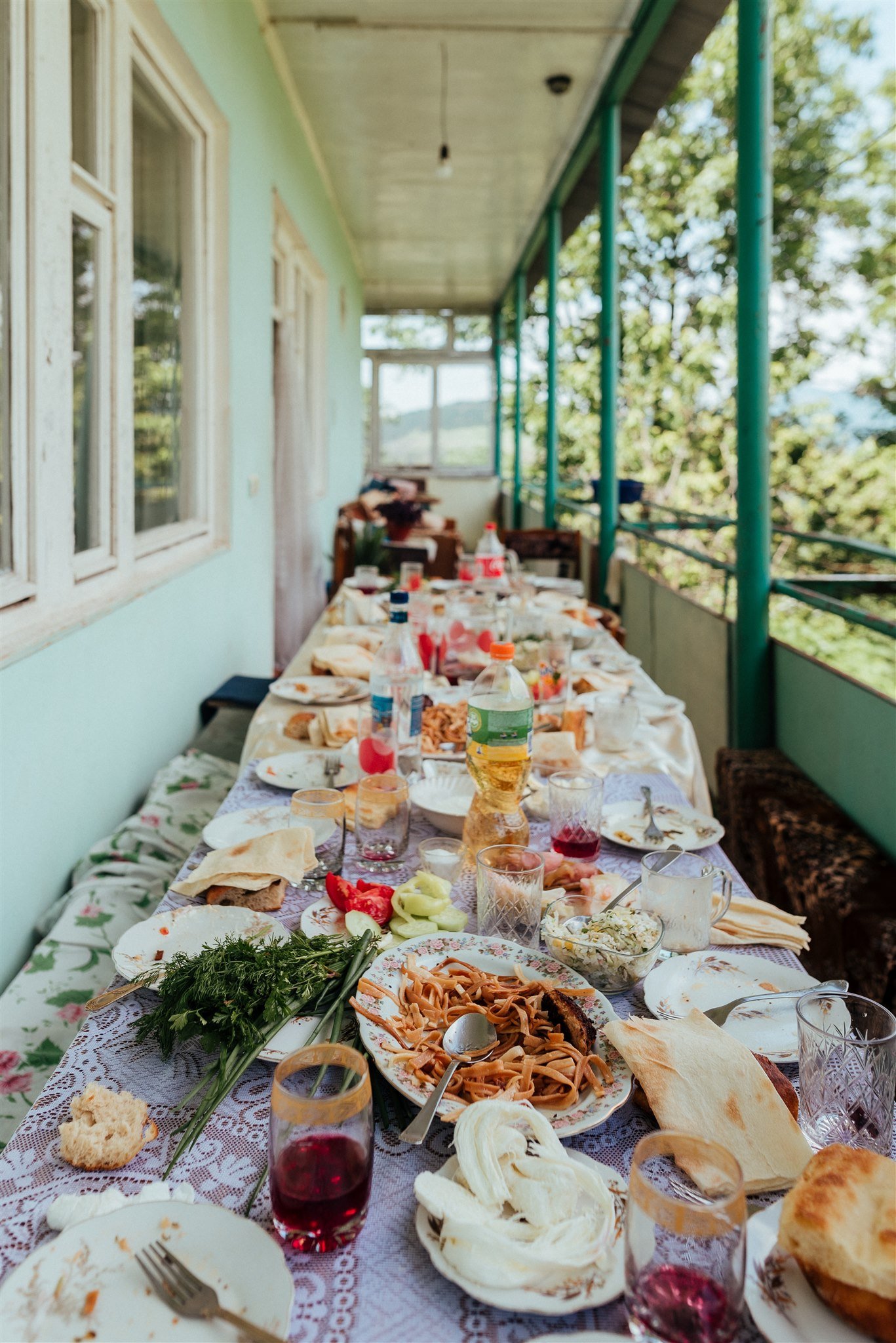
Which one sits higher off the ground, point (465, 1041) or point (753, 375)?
point (753, 375)

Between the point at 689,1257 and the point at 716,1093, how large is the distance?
23 cm

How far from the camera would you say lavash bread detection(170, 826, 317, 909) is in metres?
1.17

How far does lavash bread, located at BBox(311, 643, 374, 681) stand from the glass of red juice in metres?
1.61

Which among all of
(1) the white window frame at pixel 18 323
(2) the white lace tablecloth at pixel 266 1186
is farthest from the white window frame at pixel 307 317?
(2) the white lace tablecloth at pixel 266 1186

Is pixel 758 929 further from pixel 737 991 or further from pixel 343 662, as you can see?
pixel 343 662

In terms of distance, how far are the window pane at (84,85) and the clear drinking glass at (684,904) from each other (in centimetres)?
197

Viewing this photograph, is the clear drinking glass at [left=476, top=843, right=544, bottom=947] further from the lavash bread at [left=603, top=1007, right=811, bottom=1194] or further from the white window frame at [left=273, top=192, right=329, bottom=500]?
the white window frame at [left=273, top=192, right=329, bottom=500]

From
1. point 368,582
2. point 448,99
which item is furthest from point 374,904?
point 448,99

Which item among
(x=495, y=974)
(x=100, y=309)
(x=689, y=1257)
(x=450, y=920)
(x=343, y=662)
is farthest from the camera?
(x=343, y=662)

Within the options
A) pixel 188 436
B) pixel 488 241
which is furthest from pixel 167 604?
pixel 488 241

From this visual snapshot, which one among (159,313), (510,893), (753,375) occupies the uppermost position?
(159,313)

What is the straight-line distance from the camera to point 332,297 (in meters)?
7.06

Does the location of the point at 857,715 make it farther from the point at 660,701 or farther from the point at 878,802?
the point at 660,701

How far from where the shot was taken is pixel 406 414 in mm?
11672
